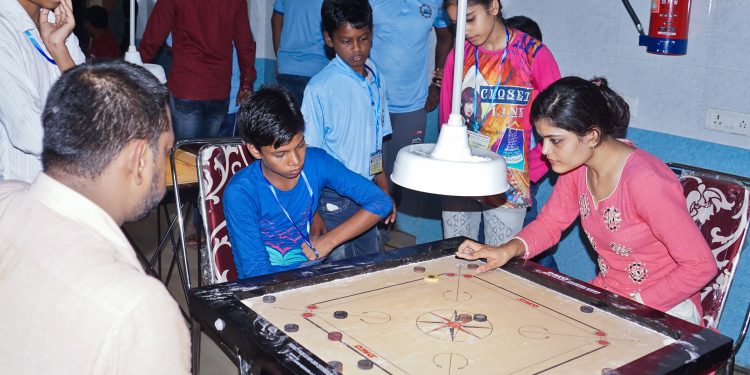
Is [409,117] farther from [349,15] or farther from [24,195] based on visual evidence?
[24,195]

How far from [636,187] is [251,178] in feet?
3.73

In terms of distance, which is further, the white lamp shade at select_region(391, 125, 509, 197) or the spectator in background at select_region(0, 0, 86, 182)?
the spectator in background at select_region(0, 0, 86, 182)

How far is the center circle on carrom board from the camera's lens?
1742mm

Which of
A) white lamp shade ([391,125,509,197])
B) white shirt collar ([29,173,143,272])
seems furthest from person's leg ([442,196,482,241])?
white shirt collar ([29,173,143,272])

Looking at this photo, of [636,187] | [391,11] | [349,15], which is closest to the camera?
[636,187]

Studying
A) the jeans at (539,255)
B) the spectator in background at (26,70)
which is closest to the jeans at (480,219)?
the jeans at (539,255)

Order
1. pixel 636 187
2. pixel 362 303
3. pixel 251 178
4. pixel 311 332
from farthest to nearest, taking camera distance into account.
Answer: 1. pixel 251 178
2. pixel 636 187
3. pixel 362 303
4. pixel 311 332

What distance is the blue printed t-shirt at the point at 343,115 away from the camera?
9.39 feet

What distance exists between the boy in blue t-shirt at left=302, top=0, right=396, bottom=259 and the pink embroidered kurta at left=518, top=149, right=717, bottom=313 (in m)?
0.72

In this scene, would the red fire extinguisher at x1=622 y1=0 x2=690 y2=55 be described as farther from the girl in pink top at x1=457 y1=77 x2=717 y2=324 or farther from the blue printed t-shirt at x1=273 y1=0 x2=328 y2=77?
the blue printed t-shirt at x1=273 y1=0 x2=328 y2=77

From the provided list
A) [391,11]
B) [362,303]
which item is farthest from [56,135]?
[391,11]

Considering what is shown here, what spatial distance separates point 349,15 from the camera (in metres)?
2.90

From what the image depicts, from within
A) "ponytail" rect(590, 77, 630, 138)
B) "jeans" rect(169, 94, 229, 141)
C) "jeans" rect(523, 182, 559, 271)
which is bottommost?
"jeans" rect(523, 182, 559, 271)

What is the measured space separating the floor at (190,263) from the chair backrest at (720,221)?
71.1 inches
